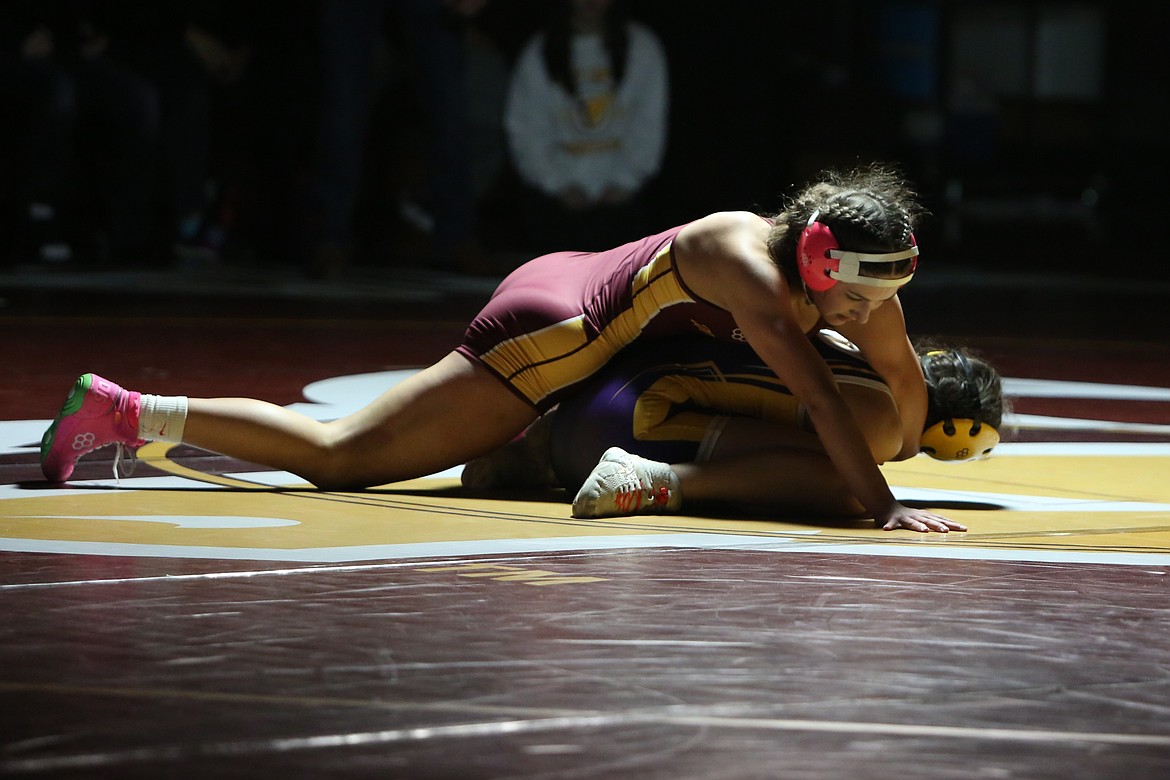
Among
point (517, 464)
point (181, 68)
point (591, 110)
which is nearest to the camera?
point (517, 464)

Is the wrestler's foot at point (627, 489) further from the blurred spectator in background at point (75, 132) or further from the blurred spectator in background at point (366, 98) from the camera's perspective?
the blurred spectator in background at point (75, 132)

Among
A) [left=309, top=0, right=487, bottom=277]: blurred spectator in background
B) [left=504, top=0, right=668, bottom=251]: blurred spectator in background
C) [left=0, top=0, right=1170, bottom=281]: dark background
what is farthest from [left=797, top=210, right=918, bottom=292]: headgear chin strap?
[left=504, top=0, right=668, bottom=251]: blurred spectator in background

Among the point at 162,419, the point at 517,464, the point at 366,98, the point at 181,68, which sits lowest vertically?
the point at 517,464

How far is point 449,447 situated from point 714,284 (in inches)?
22.3

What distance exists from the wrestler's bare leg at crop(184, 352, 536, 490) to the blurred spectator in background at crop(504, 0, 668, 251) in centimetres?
539

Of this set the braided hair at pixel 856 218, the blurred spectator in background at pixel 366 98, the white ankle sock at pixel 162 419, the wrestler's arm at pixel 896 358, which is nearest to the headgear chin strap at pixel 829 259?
the braided hair at pixel 856 218

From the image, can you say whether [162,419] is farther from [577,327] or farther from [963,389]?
[963,389]

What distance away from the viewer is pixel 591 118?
884 cm

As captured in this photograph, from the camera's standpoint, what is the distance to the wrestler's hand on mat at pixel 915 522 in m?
2.97

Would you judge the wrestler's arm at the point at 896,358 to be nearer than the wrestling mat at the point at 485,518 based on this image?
No

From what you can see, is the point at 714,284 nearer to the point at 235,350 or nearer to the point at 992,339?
the point at 235,350

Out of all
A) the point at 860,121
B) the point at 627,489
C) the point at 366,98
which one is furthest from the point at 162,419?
the point at 860,121

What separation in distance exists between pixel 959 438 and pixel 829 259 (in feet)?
1.88

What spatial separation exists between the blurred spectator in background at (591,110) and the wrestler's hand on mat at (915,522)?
5.81m
